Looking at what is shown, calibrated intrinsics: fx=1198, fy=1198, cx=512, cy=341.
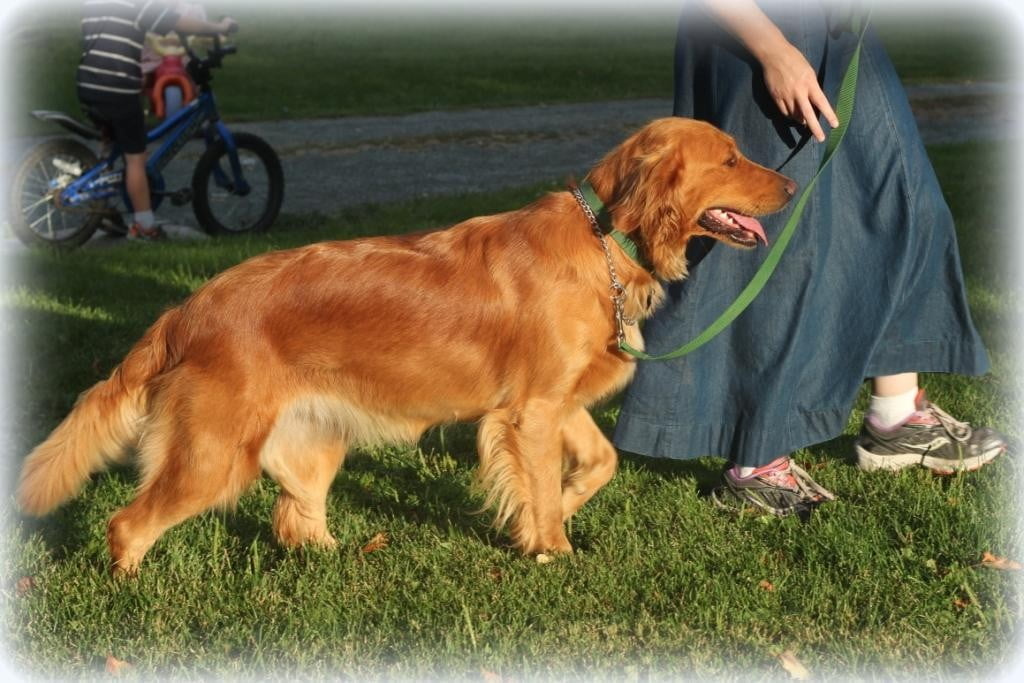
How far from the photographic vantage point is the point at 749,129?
13.7 feet

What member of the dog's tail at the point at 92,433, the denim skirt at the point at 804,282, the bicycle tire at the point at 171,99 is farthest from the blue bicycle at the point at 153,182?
the denim skirt at the point at 804,282

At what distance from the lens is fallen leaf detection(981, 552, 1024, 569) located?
379 centimetres

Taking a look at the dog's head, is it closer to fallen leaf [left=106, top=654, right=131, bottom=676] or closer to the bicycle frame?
fallen leaf [left=106, top=654, right=131, bottom=676]

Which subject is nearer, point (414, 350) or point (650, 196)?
point (650, 196)

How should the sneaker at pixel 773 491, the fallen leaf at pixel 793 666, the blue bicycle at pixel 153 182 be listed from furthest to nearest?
1. the blue bicycle at pixel 153 182
2. the sneaker at pixel 773 491
3. the fallen leaf at pixel 793 666

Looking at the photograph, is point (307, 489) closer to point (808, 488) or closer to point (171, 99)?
point (808, 488)

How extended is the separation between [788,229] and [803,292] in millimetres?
269

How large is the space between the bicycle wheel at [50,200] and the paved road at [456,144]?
0.79 metres

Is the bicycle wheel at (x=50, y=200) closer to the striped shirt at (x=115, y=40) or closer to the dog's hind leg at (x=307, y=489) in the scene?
the striped shirt at (x=115, y=40)

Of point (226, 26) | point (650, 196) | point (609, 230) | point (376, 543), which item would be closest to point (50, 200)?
point (226, 26)

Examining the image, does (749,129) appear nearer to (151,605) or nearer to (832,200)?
(832,200)

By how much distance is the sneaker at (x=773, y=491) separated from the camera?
4.33 metres

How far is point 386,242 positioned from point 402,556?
1.05m

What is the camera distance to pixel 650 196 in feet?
12.5
